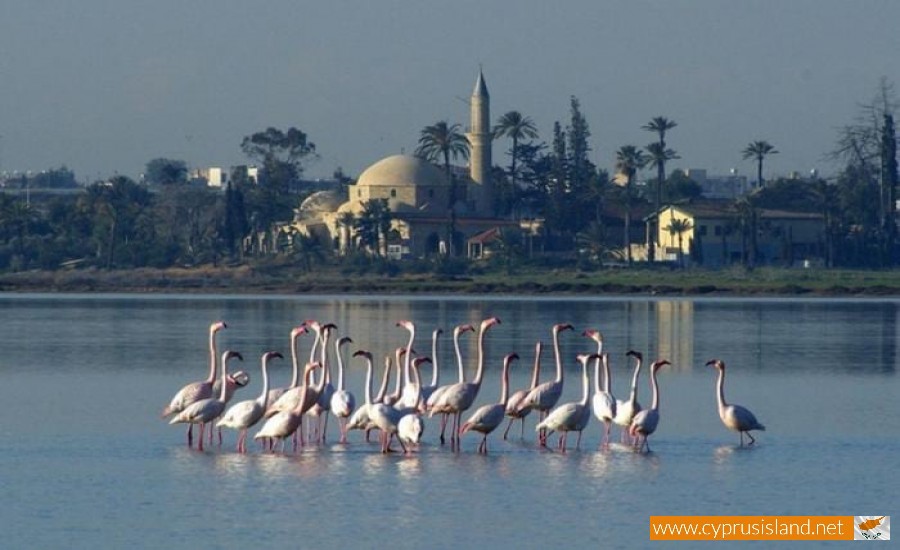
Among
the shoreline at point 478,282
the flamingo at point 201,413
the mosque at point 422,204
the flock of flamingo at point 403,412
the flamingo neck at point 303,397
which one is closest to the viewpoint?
the flamingo neck at point 303,397

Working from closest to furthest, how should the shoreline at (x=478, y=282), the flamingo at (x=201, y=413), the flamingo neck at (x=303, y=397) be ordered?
the flamingo neck at (x=303, y=397)
the flamingo at (x=201, y=413)
the shoreline at (x=478, y=282)

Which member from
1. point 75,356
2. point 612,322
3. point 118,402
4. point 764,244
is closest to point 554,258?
point 764,244

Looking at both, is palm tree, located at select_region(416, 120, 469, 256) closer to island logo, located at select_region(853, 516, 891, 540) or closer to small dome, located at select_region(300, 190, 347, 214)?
small dome, located at select_region(300, 190, 347, 214)

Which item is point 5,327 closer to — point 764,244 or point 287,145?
point 764,244

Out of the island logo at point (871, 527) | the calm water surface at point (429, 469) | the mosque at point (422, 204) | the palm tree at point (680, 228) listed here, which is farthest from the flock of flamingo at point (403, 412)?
the mosque at point (422, 204)

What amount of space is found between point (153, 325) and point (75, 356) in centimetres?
1637

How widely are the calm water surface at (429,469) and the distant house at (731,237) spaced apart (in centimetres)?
7171

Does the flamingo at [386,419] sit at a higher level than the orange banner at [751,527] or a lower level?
higher

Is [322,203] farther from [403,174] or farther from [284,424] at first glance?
[284,424]

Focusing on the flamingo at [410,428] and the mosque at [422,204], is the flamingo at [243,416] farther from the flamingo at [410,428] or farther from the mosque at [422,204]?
the mosque at [422,204]

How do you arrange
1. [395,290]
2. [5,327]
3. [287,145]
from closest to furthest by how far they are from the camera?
[5,327] < [395,290] < [287,145]

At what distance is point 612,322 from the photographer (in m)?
58.2

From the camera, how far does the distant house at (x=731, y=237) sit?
4446 inches

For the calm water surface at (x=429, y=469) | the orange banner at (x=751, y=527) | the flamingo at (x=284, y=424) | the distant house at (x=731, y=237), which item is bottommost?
the orange banner at (x=751, y=527)
